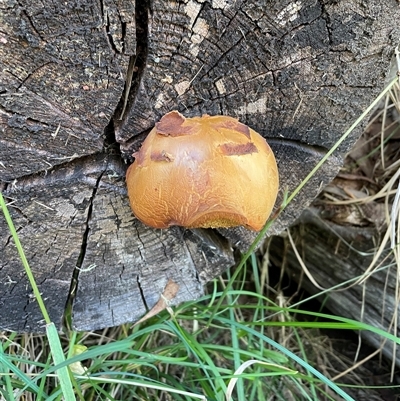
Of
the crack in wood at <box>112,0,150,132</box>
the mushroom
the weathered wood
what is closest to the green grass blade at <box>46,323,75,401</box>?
the mushroom

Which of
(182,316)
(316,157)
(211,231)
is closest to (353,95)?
(316,157)

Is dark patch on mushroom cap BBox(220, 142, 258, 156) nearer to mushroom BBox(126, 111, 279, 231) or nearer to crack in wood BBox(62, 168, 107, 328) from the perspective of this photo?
mushroom BBox(126, 111, 279, 231)

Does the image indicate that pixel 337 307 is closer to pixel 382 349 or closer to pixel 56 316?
pixel 382 349

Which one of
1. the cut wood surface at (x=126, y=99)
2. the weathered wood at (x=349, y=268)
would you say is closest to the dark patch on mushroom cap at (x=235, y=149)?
the cut wood surface at (x=126, y=99)

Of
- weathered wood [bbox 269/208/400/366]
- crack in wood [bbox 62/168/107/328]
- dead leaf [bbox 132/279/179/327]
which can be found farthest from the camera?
weathered wood [bbox 269/208/400/366]

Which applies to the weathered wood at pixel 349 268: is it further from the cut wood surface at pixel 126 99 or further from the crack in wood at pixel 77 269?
the crack in wood at pixel 77 269

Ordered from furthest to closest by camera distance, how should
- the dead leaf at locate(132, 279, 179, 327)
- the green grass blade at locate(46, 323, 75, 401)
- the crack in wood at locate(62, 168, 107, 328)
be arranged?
the dead leaf at locate(132, 279, 179, 327) → the crack in wood at locate(62, 168, 107, 328) → the green grass blade at locate(46, 323, 75, 401)

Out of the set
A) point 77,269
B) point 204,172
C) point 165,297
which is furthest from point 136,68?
point 165,297

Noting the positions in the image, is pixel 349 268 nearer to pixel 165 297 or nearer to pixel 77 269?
pixel 165 297
